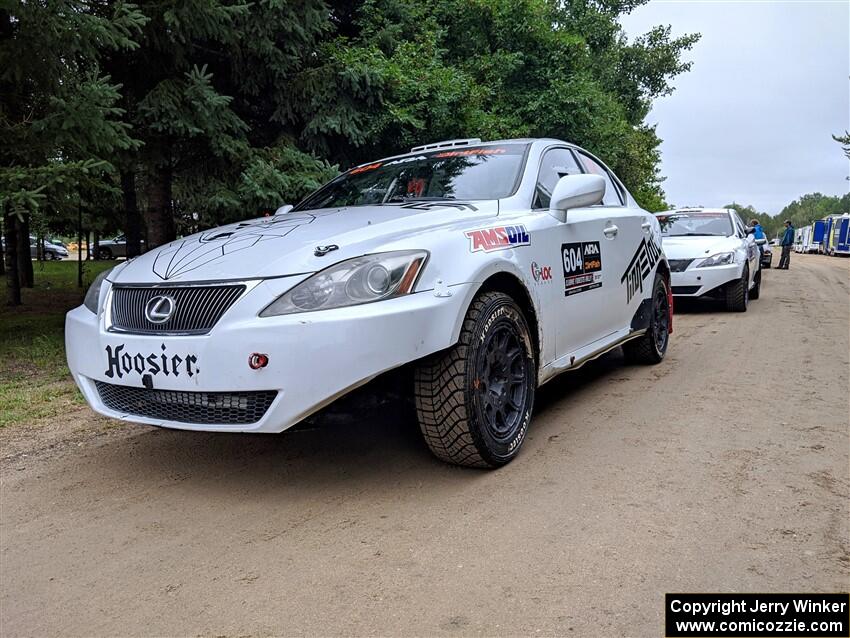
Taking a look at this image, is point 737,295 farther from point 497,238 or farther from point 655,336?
point 497,238

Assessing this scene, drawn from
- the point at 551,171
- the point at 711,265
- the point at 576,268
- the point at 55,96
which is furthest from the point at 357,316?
the point at 711,265

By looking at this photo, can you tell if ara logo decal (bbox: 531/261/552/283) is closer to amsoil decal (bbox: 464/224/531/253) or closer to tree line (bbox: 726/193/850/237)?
amsoil decal (bbox: 464/224/531/253)

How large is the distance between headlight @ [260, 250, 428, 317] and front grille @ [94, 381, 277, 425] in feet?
1.20

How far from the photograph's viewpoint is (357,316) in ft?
9.24

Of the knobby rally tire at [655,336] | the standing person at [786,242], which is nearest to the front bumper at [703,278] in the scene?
the knobby rally tire at [655,336]

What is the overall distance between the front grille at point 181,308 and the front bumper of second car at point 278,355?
0.06 m

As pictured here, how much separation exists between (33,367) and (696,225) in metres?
9.46

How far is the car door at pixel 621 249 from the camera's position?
489 cm

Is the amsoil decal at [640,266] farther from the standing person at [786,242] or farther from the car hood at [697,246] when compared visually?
the standing person at [786,242]

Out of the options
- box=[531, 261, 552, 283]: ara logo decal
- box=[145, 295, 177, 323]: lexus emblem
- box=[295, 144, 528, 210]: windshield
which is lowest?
box=[145, 295, 177, 323]: lexus emblem

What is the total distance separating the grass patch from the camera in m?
4.88

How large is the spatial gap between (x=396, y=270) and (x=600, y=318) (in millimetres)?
2141

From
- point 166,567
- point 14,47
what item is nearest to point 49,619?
point 166,567

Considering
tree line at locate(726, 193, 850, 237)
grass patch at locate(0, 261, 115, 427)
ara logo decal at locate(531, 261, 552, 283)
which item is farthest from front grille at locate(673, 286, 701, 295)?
tree line at locate(726, 193, 850, 237)
